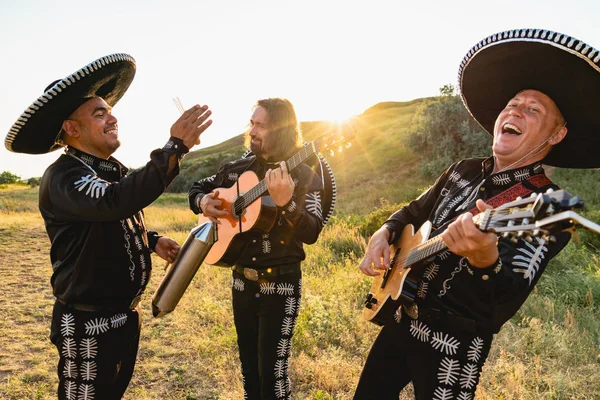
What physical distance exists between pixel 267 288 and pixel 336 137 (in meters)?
1.32

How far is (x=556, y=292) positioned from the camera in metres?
5.92

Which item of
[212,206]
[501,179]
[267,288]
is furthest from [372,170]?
[501,179]

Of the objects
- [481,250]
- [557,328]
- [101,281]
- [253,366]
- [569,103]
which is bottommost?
[557,328]

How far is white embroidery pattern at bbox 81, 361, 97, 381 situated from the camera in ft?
8.03

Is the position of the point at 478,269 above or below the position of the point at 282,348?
above

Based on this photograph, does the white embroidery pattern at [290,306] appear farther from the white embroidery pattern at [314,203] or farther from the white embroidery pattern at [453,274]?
the white embroidery pattern at [453,274]

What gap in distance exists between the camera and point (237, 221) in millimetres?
3400

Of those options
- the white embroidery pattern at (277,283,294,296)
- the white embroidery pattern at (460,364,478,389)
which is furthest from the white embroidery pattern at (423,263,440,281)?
the white embroidery pattern at (277,283,294,296)

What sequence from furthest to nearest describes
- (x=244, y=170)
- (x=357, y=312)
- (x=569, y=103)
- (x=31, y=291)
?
(x=31, y=291)
(x=357, y=312)
(x=244, y=170)
(x=569, y=103)

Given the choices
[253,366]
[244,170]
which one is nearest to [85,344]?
[253,366]

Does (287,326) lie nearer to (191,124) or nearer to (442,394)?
(442,394)

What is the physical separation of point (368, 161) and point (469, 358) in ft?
110

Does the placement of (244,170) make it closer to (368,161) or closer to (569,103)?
(569,103)

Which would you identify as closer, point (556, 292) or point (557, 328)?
point (557, 328)
